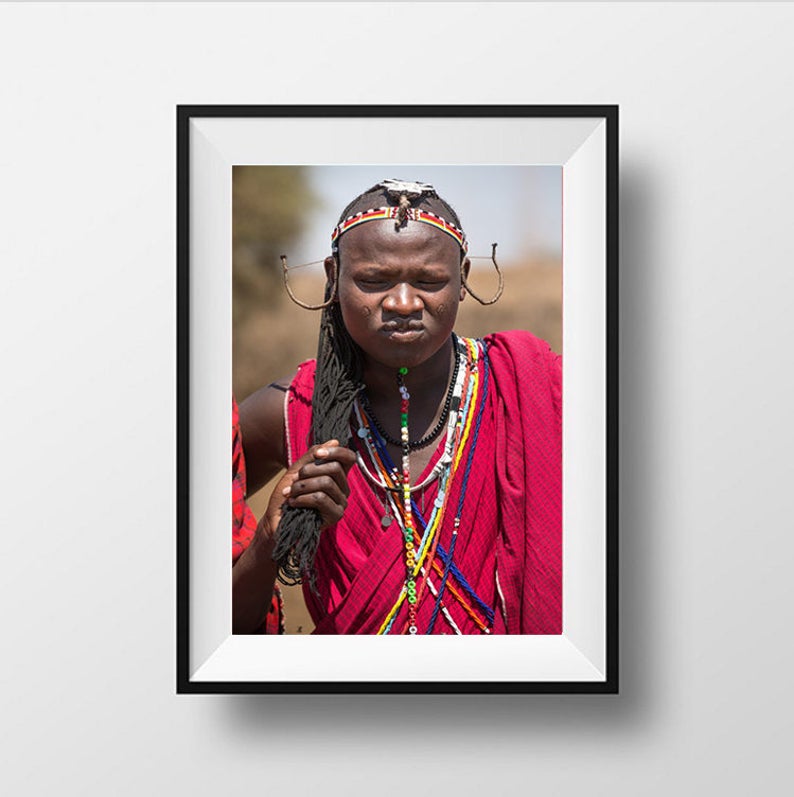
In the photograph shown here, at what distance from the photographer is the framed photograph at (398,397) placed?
1566 mm

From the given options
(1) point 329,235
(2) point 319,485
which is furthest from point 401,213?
(2) point 319,485

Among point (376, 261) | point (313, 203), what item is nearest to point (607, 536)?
point (376, 261)

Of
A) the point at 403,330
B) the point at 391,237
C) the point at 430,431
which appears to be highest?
the point at 391,237

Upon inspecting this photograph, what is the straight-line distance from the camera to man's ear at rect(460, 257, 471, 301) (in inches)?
62.9

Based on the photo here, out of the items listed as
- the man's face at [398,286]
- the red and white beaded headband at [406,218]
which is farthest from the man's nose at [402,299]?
the red and white beaded headband at [406,218]

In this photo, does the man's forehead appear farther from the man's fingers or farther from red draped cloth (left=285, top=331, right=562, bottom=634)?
the man's fingers

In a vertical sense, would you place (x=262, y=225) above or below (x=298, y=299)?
above

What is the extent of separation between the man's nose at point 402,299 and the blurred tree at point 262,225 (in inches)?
6.8

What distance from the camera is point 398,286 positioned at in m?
1.58

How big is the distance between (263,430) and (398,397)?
0.21m

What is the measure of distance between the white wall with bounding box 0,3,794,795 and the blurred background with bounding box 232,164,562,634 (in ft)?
0.39

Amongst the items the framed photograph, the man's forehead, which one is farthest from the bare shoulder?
the man's forehead

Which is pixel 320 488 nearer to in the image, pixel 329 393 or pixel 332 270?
pixel 329 393

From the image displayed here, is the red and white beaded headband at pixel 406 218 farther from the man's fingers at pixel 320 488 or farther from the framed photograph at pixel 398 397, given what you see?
the man's fingers at pixel 320 488
